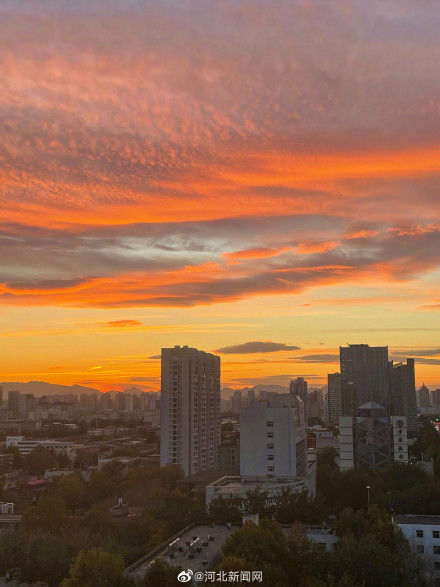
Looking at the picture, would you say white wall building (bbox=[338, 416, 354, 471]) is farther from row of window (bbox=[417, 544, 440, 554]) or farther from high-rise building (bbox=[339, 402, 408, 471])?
row of window (bbox=[417, 544, 440, 554])

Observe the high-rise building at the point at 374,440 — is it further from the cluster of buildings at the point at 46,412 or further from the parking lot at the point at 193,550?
the cluster of buildings at the point at 46,412

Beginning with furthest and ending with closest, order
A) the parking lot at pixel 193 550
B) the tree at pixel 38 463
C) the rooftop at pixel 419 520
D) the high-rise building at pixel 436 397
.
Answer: the high-rise building at pixel 436 397 < the tree at pixel 38 463 < the rooftop at pixel 419 520 < the parking lot at pixel 193 550

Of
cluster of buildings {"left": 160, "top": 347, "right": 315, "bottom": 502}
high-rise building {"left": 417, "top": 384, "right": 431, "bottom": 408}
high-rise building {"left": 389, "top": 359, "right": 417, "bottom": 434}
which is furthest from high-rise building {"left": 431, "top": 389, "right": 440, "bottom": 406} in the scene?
cluster of buildings {"left": 160, "top": 347, "right": 315, "bottom": 502}

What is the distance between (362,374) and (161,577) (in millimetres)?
52925

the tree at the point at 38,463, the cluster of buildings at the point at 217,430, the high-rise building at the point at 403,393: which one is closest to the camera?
the cluster of buildings at the point at 217,430

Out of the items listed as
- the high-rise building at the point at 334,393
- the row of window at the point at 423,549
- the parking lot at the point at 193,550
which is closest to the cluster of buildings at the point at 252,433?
the parking lot at the point at 193,550

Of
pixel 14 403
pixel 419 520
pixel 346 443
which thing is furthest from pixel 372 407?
pixel 14 403

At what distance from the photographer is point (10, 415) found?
4114 inches

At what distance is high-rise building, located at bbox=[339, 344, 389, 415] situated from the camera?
197 ft

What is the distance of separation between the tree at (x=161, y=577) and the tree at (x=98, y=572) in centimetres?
43

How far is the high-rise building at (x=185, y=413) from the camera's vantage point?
120 ft

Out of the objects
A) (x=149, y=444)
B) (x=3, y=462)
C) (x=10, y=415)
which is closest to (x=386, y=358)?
(x=149, y=444)

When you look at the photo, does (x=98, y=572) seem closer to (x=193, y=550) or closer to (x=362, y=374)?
(x=193, y=550)

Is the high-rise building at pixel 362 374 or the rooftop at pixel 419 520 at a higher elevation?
the high-rise building at pixel 362 374
